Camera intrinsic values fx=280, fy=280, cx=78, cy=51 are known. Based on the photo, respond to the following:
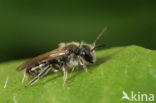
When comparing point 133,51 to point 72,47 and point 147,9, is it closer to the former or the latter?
→ point 72,47

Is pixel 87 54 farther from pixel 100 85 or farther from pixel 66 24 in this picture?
pixel 66 24

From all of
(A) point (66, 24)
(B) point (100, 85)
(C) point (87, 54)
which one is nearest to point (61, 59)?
(C) point (87, 54)

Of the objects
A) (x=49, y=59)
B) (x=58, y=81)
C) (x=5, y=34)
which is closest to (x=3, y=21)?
(x=5, y=34)

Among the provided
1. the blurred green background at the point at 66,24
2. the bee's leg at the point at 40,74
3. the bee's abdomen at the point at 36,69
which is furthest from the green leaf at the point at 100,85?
the blurred green background at the point at 66,24

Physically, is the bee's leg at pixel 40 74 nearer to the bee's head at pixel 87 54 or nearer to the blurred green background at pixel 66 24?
the bee's head at pixel 87 54

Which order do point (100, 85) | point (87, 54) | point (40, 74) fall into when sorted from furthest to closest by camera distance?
point (87, 54)
point (40, 74)
point (100, 85)

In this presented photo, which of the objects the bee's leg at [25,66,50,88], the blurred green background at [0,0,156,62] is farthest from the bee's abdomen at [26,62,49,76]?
the blurred green background at [0,0,156,62]

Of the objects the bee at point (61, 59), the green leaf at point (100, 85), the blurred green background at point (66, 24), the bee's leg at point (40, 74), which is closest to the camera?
the green leaf at point (100, 85)
